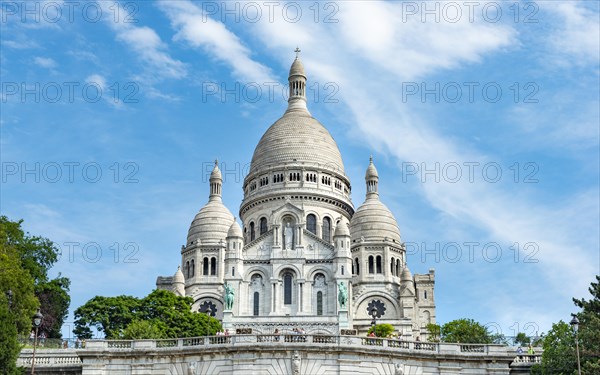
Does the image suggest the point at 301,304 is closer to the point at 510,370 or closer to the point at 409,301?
the point at 409,301

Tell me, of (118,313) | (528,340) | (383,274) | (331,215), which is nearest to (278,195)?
(331,215)

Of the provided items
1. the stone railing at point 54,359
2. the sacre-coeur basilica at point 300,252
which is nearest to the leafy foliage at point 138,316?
the sacre-coeur basilica at point 300,252

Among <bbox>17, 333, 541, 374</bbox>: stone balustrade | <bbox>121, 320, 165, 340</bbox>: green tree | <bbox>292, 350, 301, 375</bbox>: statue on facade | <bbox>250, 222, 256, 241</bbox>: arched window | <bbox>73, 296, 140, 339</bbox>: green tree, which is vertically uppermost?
<bbox>250, 222, 256, 241</bbox>: arched window

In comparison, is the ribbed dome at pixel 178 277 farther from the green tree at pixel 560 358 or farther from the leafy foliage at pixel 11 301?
the green tree at pixel 560 358

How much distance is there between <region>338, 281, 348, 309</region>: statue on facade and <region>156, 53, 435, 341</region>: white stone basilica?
12 cm

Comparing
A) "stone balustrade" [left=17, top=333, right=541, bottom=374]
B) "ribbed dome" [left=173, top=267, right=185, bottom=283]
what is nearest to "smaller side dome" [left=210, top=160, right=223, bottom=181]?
"ribbed dome" [left=173, top=267, right=185, bottom=283]

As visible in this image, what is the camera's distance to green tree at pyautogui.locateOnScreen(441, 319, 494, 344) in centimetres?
6512

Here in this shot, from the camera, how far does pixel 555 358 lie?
43.9m

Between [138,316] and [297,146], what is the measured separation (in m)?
49.0

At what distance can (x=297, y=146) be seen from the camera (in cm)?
12169

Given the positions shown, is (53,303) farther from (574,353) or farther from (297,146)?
(297,146)

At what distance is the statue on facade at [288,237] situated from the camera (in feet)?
352

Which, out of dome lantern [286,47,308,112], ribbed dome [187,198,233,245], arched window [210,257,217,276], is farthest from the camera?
dome lantern [286,47,308,112]

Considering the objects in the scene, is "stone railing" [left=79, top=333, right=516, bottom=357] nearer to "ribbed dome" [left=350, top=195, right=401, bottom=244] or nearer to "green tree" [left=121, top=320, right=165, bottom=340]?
"green tree" [left=121, top=320, right=165, bottom=340]
